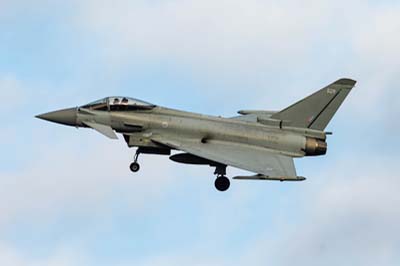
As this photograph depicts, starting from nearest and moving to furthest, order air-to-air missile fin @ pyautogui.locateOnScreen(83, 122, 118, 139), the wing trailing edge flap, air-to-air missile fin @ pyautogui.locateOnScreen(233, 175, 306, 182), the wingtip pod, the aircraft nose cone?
air-to-air missile fin @ pyautogui.locateOnScreen(233, 175, 306, 182), the wing trailing edge flap, air-to-air missile fin @ pyautogui.locateOnScreen(83, 122, 118, 139), the aircraft nose cone, the wingtip pod

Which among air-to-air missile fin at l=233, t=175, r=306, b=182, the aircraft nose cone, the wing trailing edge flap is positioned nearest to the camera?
air-to-air missile fin at l=233, t=175, r=306, b=182

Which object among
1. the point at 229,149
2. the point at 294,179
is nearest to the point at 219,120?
the point at 229,149

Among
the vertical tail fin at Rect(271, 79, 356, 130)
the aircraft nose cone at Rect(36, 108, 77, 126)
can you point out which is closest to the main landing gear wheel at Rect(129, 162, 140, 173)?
the aircraft nose cone at Rect(36, 108, 77, 126)

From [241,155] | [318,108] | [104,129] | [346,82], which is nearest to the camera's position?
[241,155]

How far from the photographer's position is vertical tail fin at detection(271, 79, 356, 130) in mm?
48188

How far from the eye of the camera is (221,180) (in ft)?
154

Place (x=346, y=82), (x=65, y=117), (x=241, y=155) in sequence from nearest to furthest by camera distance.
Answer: (x=241, y=155)
(x=65, y=117)
(x=346, y=82)

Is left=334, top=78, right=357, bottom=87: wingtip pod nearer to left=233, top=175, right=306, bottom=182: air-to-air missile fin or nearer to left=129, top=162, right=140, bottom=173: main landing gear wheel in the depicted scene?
left=233, top=175, right=306, bottom=182: air-to-air missile fin

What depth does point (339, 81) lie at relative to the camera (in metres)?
49.2

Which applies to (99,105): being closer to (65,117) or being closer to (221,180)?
(65,117)

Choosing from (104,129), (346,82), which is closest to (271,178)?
(104,129)

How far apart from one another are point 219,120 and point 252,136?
5.33 ft

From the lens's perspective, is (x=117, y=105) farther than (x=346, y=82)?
No

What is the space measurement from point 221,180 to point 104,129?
559 centimetres
